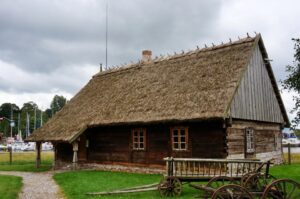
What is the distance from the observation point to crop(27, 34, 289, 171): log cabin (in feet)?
60.5

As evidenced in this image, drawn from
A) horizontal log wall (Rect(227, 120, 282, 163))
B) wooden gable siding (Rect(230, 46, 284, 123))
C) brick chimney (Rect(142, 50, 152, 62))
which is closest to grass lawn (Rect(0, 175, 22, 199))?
horizontal log wall (Rect(227, 120, 282, 163))

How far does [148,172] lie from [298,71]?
9.89m

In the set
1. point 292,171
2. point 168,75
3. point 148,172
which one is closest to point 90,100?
point 168,75

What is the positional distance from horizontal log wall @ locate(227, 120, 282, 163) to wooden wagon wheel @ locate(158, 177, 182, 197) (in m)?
6.62

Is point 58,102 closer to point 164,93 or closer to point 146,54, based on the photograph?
point 146,54

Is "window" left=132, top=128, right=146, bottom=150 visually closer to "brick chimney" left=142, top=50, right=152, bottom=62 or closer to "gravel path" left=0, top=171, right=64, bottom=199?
"gravel path" left=0, top=171, right=64, bottom=199

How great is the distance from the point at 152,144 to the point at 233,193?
11316mm

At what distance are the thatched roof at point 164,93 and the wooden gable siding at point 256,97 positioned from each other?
94 centimetres

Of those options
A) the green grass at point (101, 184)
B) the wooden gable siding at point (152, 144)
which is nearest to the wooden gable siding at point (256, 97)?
the wooden gable siding at point (152, 144)

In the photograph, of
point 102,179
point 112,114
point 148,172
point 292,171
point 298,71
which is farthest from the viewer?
point 112,114

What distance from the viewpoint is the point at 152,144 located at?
20.6m

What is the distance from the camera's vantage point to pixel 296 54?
14.1 m

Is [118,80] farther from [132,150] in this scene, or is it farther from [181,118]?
[181,118]

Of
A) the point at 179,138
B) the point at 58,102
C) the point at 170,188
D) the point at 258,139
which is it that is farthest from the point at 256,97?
the point at 58,102
